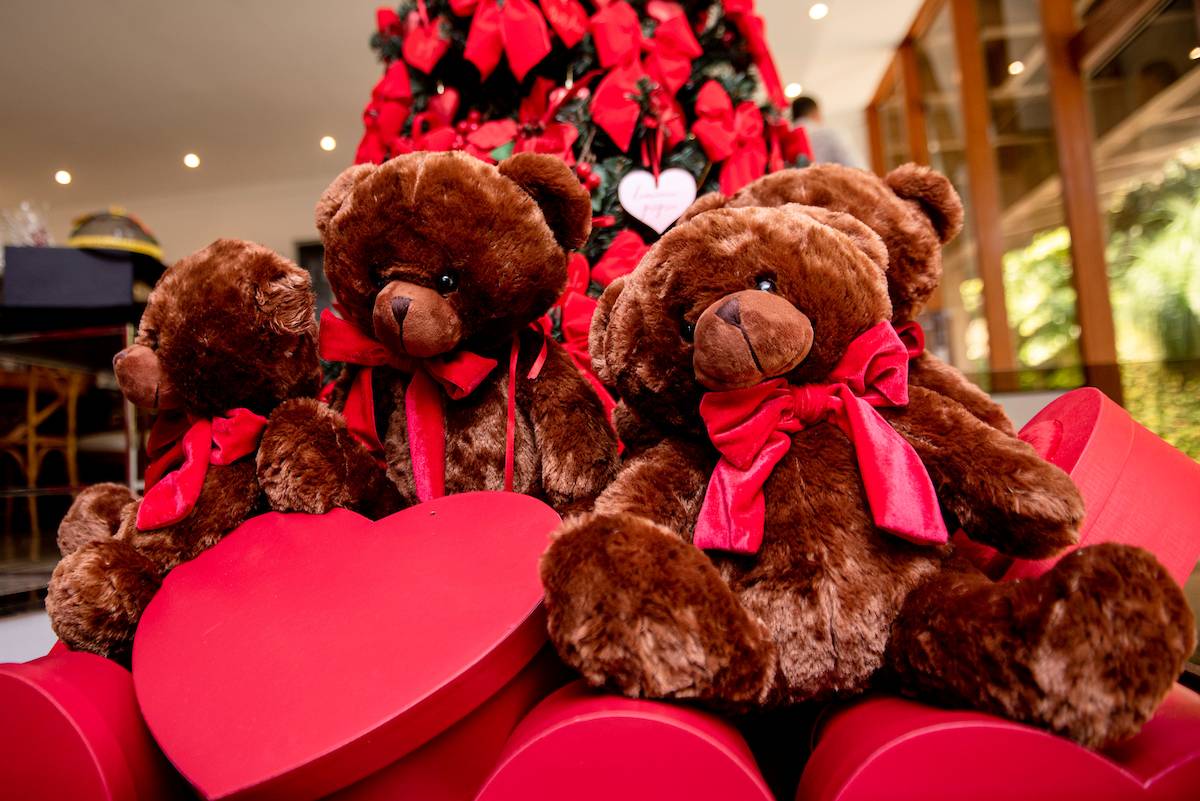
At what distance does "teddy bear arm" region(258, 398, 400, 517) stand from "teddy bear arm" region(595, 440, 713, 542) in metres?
0.28

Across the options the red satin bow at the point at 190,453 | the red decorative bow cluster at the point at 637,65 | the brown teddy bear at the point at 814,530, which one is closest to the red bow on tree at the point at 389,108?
the red decorative bow cluster at the point at 637,65

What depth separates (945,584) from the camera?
1.60ft

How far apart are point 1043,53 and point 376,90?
273 centimetres

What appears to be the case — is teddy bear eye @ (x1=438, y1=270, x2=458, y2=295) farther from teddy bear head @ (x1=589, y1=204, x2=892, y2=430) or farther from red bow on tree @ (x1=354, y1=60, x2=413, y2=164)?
red bow on tree @ (x1=354, y1=60, x2=413, y2=164)

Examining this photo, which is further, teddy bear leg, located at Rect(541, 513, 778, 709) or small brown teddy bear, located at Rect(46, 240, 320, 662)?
small brown teddy bear, located at Rect(46, 240, 320, 662)

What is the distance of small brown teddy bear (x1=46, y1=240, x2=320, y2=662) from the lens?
26.8 inches

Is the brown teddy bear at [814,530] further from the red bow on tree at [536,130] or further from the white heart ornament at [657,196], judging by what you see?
the red bow on tree at [536,130]

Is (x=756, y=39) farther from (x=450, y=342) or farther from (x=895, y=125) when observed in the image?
(x=895, y=125)

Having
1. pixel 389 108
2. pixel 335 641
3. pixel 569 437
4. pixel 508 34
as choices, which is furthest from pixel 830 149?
pixel 335 641

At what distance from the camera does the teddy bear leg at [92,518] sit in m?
0.80

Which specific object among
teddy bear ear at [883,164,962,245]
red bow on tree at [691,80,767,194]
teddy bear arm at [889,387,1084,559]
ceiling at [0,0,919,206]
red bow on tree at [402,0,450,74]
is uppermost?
ceiling at [0,0,919,206]

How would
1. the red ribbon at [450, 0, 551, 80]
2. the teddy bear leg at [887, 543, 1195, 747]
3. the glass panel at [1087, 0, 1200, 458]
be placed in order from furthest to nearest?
the glass panel at [1087, 0, 1200, 458], the red ribbon at [450, 0, 551, 80], the teddy bear leg at [887, 543, 1195, 747]

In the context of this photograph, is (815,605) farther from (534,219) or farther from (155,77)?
(155,77)

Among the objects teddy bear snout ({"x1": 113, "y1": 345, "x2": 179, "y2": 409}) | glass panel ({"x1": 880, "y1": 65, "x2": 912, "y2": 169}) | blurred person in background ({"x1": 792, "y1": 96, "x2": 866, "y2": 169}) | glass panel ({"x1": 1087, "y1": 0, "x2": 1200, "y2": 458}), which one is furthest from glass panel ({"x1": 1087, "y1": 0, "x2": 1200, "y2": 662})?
teddy bear snout ({"x1": 113, "y1": 345, "x2": 179, "y2": 409})
